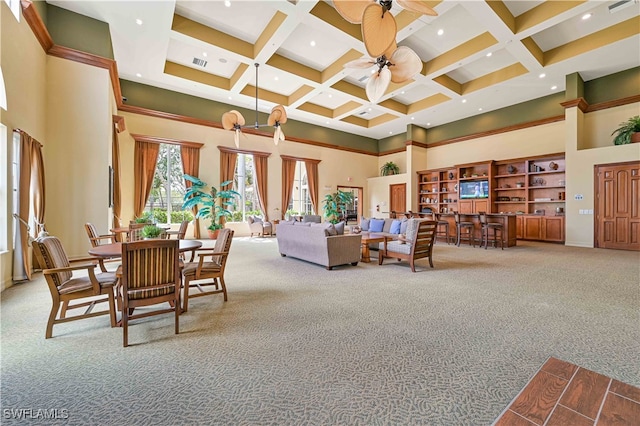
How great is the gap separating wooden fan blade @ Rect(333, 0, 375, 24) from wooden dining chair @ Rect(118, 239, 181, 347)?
274cm

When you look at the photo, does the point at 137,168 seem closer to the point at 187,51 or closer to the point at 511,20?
the point at 187,51

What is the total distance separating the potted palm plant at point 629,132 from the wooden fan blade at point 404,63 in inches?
284

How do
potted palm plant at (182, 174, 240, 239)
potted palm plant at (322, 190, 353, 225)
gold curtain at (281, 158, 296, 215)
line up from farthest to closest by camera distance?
potted palm plant at (322, 190, 353, 225) < gold curtain at (281, 158, 296, 215) < potted palm plant at (182, 174, 240, 239)

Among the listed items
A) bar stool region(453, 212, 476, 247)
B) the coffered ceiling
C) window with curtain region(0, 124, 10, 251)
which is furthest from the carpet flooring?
the coffered ceiling

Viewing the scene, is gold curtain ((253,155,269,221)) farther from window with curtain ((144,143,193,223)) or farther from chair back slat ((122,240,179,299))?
chair back slat ((122,240,179,299))

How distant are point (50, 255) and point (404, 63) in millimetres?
4751

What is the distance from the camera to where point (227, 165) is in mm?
10250

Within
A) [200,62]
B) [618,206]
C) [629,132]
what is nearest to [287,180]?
[200,62]

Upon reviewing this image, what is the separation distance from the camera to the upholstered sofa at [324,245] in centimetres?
516

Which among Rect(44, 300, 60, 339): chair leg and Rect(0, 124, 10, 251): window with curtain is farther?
Rect(0, 124, 10, 251): window with curtain

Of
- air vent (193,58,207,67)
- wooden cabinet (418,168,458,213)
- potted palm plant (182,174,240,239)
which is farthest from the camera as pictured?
wooden cabinet (418,168,458,213)

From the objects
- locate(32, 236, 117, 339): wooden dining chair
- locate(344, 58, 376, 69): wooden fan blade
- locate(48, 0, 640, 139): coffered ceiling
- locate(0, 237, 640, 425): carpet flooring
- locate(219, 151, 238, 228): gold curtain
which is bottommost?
locate(0, 237, 640, 425): carpet flooring

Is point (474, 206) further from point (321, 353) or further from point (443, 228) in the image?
point (321, 353)

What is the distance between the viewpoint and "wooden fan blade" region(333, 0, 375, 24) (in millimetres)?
2684
